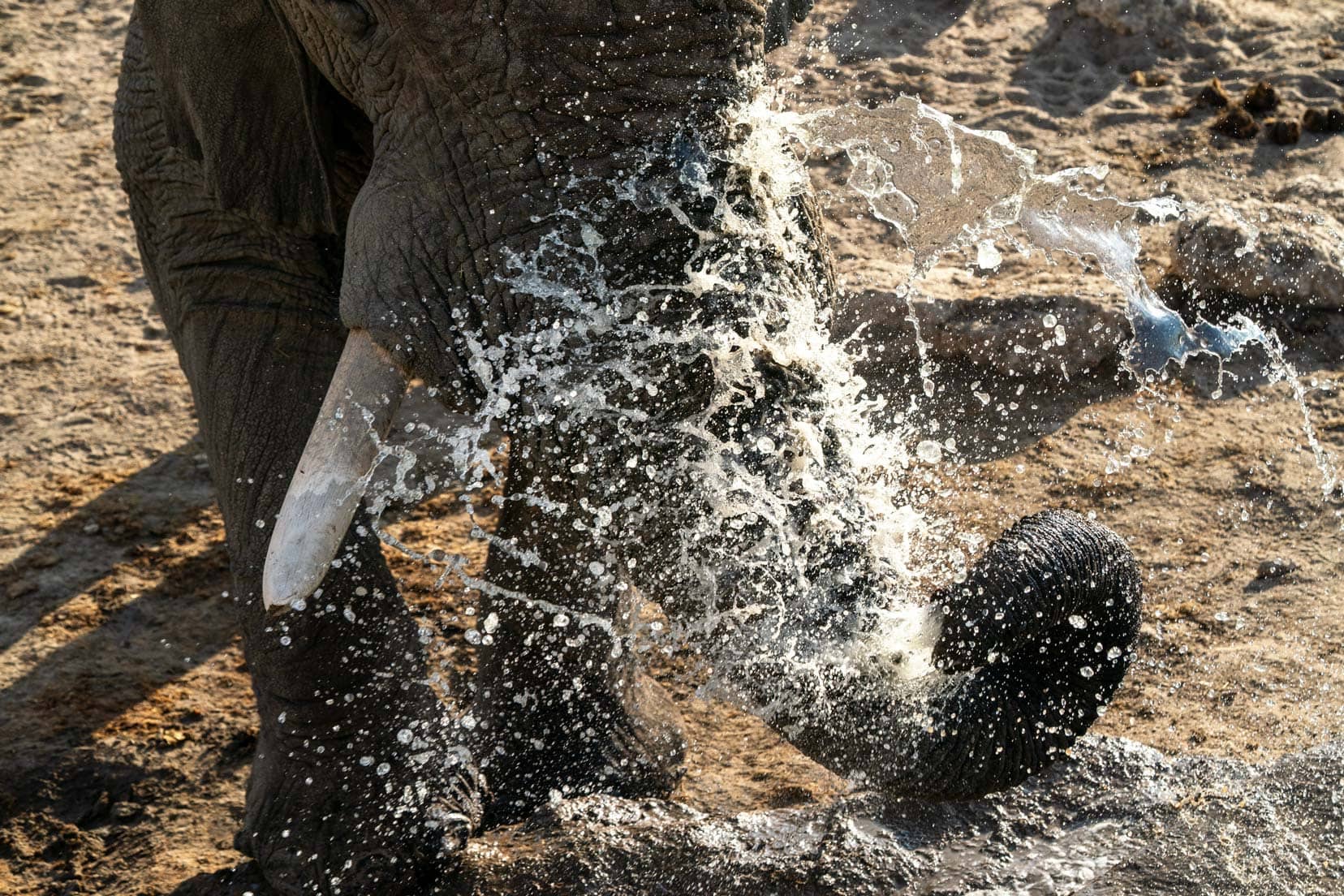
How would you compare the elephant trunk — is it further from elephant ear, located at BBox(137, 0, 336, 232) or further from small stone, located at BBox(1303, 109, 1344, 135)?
small stone, located at BBox(1303, 109, 1344, 135)

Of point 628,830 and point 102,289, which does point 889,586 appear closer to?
point 628,830

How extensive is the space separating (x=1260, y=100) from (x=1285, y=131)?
244 millimetres

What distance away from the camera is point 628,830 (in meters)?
2.87

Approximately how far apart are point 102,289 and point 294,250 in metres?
2.33

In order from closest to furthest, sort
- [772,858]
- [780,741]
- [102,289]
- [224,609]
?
1. [772,858]
2. [780,741]
3. [224,609]
4. [102,289]

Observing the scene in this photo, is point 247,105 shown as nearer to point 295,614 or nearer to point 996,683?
point 295,614

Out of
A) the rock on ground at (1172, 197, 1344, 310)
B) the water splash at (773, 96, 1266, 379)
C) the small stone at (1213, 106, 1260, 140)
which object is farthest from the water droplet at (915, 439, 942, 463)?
the small stone at (1213, 106, 1260, 140)

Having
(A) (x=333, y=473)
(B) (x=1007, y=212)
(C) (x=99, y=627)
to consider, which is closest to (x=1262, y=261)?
(B) (x=1007, y=212)

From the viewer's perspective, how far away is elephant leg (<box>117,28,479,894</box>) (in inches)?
113

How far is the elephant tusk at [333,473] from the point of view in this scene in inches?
92.7

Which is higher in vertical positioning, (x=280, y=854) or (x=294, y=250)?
(x=294, y=250)

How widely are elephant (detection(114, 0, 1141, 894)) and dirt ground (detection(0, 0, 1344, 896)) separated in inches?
24.6

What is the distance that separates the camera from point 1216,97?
553 cm

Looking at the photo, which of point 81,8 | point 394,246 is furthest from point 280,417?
point 81,8
